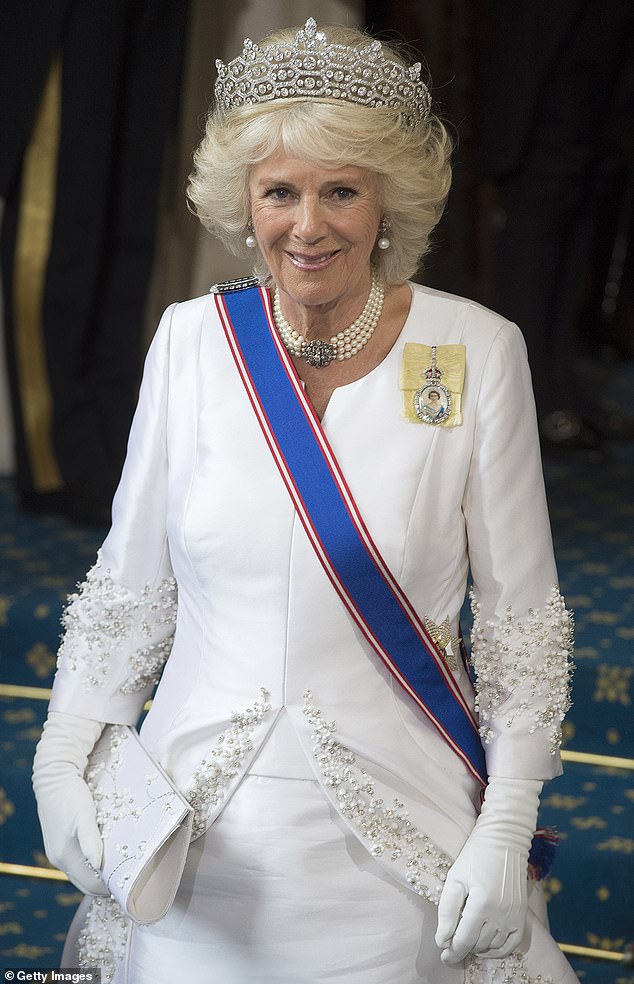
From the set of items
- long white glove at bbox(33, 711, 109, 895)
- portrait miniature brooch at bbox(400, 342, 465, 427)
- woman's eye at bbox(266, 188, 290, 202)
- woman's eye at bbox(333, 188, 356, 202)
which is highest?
woman's eye at bbox(333, 188, 356, 202)

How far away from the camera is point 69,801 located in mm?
1548

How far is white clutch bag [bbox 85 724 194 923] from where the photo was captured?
1.40m

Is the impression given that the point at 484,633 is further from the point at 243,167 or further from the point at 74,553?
the point at 74,553

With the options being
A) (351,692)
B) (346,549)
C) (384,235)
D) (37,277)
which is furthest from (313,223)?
(37,277)

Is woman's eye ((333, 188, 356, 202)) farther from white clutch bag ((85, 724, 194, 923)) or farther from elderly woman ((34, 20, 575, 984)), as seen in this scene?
white clutch bag ((85, 724, 194, 923))

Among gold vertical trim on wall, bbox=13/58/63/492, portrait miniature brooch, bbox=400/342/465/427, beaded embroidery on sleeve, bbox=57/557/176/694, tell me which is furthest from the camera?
gold vertical trim on wall, bbox=13/58/63/492

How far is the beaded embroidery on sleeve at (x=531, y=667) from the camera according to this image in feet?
4.86

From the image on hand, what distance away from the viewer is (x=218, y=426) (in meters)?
1.54

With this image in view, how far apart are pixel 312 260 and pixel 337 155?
12 centimetres

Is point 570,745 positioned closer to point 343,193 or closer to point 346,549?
point 346,549

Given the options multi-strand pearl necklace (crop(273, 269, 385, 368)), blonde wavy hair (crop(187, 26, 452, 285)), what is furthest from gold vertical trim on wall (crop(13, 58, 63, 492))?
multi-strand pearl necklace (crop(273, 269, 385, 368))

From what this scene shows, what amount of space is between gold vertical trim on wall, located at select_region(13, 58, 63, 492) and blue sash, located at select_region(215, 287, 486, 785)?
2.20 meters

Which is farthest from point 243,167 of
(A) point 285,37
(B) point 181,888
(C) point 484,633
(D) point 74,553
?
(D) point 74,553

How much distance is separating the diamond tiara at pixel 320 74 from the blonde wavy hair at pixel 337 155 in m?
0.01
